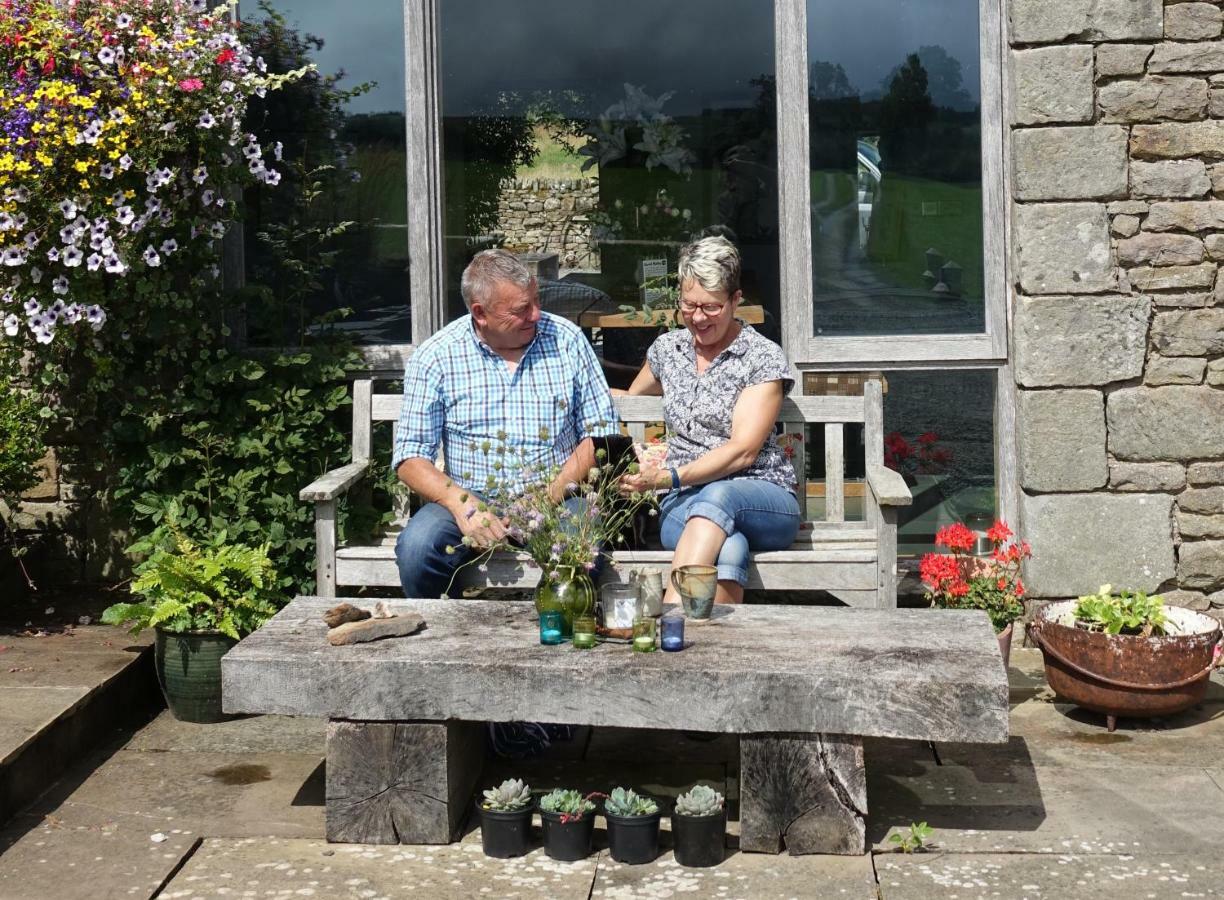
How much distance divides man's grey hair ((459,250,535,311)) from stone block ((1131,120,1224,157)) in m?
2.04

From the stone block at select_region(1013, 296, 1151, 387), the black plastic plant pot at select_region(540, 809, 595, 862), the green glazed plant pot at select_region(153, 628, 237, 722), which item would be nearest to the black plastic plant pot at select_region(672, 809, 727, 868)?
the black plastic plant pot at select_region(540, 809, 595, 862)

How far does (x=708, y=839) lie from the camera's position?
3.55m

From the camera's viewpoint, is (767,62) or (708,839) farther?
(767,62)

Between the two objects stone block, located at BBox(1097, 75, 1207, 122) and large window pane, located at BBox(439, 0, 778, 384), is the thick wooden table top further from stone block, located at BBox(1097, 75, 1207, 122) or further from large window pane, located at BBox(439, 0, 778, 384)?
stone block, located at BBox(1097, 75, 1207, 122)

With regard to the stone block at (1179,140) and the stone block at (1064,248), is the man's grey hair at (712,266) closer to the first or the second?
the stone block at (1064,248)

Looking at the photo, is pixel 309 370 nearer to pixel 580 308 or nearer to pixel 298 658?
pixel 580 308

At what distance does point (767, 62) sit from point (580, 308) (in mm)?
1052

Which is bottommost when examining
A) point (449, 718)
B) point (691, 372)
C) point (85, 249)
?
point (449, 718)

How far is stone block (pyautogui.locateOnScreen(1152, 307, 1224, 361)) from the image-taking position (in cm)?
515

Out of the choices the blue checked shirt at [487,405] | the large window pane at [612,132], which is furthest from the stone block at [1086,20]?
the blue checked shirt at [487,405]

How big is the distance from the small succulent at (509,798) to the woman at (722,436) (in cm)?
94

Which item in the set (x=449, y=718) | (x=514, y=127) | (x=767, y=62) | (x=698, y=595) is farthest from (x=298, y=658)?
(x=767, y=62)

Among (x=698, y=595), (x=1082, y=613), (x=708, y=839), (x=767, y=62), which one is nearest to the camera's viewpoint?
(x=708, y=839)

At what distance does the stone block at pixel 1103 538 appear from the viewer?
520cm
